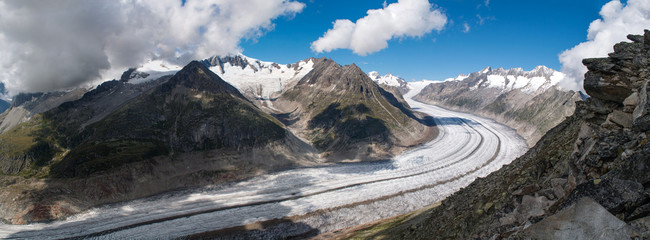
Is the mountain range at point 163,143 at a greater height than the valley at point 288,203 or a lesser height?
greater

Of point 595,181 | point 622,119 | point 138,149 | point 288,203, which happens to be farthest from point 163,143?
point 622,119

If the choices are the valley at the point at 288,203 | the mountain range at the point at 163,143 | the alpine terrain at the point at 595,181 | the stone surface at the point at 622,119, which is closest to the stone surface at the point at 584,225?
the alpine terrain at the point at 595,181

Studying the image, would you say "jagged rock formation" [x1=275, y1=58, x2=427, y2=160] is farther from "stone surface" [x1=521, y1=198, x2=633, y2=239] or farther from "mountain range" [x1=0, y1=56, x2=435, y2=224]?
"stone surface" [x1=521, y1=198, x2=633, y2=239]

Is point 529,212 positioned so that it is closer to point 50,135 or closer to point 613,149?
point 613,149

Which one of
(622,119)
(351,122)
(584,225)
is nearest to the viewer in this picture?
(584,225)

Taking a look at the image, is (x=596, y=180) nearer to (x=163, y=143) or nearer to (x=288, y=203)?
(x=288, y=203)

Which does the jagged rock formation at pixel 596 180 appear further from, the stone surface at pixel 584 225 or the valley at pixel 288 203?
the valley at pixel 288 203

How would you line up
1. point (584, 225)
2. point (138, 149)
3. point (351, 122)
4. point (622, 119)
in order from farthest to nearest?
point (351, 122)
point (138, 149)
point (622, 119)
point (584, 225)
